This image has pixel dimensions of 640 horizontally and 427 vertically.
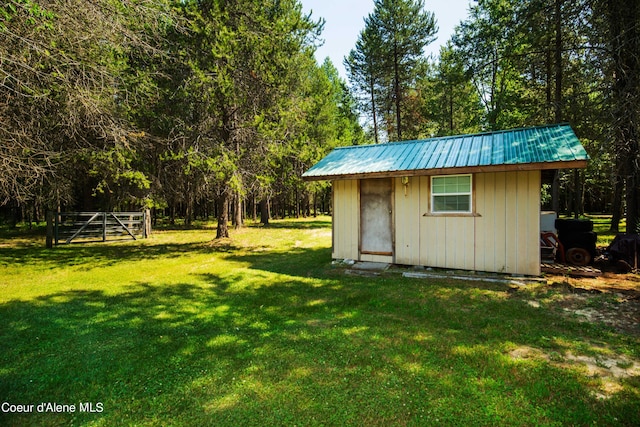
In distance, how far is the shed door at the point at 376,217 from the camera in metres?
8.12

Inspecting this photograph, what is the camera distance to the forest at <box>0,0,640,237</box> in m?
5.97

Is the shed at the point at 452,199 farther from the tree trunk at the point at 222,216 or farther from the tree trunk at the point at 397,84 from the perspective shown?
the tree trunk at the point at 397,84

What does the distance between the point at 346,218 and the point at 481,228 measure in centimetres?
324

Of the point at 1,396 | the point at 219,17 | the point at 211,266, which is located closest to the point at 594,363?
the point at 1,396

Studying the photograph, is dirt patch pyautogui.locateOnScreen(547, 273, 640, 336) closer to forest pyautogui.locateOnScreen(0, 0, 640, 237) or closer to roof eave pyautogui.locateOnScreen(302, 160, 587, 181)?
roof eave pyautogui.locateOnScreen(302, 160, 587, 181)

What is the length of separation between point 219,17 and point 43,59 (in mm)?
5953

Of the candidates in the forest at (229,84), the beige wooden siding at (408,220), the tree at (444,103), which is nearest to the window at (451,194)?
the beige wooden siding at (408,220)

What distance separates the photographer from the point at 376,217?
324 inches

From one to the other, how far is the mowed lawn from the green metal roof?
96.2 inches

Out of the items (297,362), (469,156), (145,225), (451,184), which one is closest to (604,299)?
(451,184)

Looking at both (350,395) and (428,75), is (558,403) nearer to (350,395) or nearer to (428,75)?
(350,395)

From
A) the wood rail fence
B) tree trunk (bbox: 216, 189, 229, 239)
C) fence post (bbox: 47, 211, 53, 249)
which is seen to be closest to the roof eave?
tree trunk (bbox: 216, 189, 229, 239)

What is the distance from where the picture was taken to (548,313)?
15.5 feet

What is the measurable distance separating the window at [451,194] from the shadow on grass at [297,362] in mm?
2187
